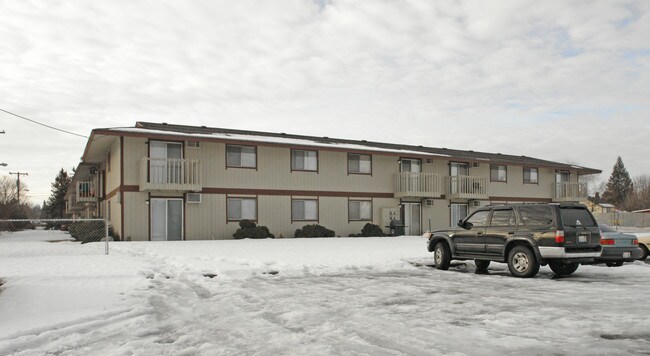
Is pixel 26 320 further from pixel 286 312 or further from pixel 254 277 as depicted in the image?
pixel 254 277

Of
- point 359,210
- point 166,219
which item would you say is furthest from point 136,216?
point 359,210

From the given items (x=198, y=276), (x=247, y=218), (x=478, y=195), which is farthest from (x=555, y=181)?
(x=198, y=276)

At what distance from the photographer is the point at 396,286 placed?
1086 cm

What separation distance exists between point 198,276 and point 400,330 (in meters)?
6.93

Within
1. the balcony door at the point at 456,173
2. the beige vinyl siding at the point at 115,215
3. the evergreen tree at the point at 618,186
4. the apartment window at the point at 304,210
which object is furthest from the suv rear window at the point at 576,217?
the evergreen tree at the point at 618,186

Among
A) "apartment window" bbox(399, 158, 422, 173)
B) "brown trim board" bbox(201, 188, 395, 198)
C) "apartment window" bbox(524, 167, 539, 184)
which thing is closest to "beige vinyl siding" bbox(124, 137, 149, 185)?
"brown trim board" bbox(201, 188, 395, 198)

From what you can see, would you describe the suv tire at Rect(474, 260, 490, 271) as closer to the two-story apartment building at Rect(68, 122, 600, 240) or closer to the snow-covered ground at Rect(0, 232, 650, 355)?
Answer: the snow-covered ground at Rect(0, 232, 650, 355)

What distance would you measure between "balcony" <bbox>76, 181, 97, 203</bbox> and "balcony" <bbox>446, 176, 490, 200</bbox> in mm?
24141

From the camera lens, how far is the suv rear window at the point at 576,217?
12.2 metres

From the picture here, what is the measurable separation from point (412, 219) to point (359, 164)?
204 inches

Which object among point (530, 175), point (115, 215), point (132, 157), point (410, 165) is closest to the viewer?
point (132, 157)

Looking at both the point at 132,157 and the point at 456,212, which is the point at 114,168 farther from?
the point at 456,212

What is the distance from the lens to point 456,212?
35281 mm

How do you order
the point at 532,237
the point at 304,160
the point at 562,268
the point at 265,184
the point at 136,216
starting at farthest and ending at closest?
the point at 304,160 → the point at 265,184 → the point at 136,216 → the point at 562,268 → the point at 532,237
